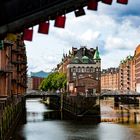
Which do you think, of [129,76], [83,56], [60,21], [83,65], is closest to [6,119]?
[60,21]

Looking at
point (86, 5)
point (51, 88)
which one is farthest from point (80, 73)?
point (86, 5)

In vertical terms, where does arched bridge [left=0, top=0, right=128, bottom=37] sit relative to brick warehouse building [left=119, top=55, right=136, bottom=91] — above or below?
below

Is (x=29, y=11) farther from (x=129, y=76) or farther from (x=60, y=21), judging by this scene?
(x=129, y=76)

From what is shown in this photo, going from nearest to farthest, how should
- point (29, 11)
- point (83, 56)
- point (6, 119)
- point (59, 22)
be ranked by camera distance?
point (29, 11) → point (59, 22) → point (6, 119) → point (83, 56)

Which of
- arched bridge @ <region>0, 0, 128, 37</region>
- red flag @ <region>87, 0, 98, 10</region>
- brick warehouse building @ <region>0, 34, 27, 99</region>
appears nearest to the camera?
arched bridge @ <region>0, 0, 128, 37</region>

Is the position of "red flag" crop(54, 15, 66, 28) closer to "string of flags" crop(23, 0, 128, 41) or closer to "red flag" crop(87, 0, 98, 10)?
"string of flags" crop(23, 0, 128, 41)

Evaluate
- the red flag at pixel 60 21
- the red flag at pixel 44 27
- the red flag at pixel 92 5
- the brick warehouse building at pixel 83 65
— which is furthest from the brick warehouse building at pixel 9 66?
the brick warehouse building at pixel 83 65

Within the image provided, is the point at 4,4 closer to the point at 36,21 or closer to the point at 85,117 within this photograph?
the point at 36,21

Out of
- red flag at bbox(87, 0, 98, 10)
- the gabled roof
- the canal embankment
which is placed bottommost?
the canal embankment

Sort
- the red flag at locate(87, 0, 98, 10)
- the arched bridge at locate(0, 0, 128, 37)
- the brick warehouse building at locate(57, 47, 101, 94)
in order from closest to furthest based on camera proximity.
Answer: the arched bridge at locate(0, 0, 128, 37), the red flag at locate(87, 0, 98, 10), the brick warehouse building at locate(57, 47, 101, 94)

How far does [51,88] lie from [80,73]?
15.0 metres

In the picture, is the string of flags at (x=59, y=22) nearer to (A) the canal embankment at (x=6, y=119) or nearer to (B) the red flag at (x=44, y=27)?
(B) the red flag at (x=44, y=27)

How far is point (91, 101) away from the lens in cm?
9638

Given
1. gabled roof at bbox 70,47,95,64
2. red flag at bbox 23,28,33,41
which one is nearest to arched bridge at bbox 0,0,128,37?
red flag at bbox 23,28,33,41
